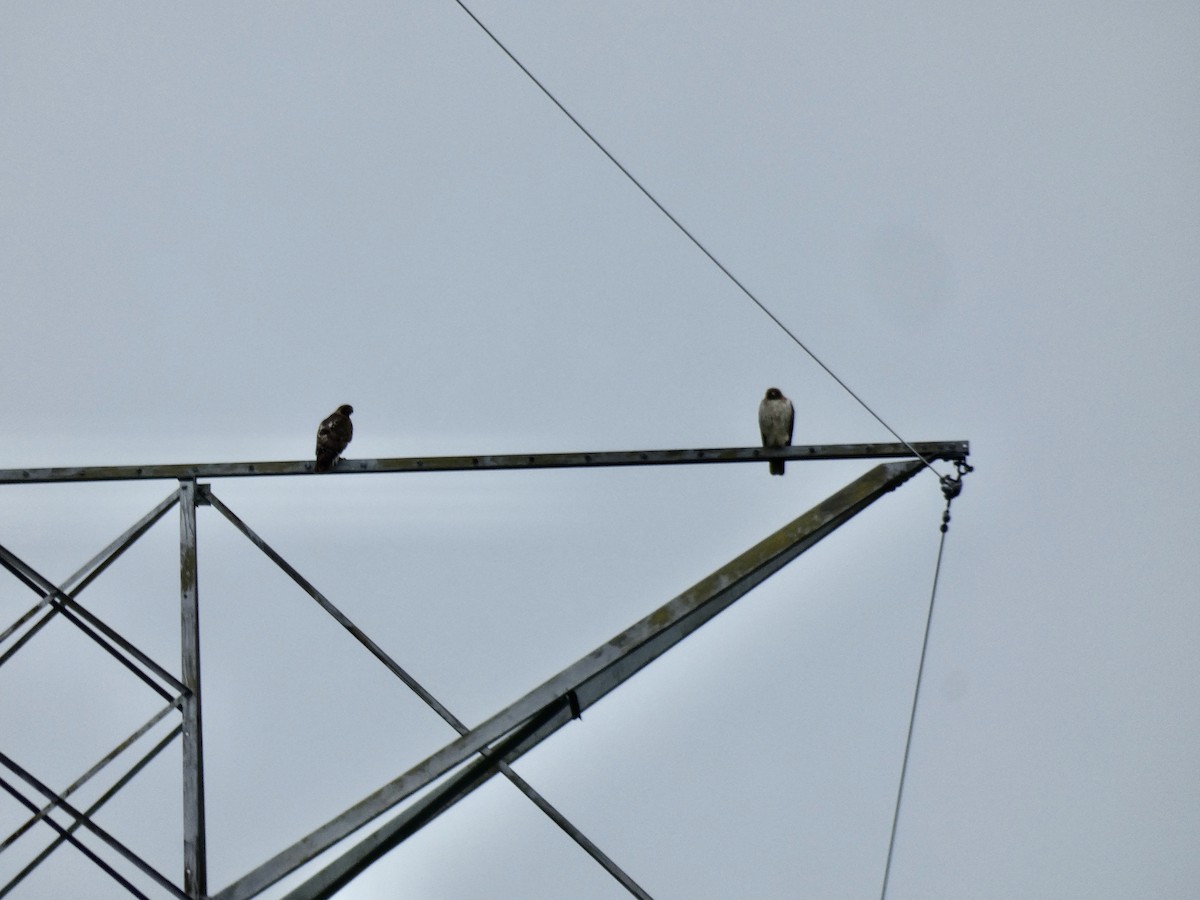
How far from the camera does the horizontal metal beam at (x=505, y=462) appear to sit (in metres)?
7.35

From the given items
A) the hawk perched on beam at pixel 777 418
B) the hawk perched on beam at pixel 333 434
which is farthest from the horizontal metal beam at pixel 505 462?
the hawk perched on beam at pixel 777 418

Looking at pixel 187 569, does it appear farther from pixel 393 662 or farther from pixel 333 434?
pixel 333 434

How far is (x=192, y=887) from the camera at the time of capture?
22.4 ft

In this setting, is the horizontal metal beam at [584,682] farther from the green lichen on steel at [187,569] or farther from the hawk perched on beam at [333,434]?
the hawk perched on beam at [333,434]

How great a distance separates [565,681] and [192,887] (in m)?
1.73

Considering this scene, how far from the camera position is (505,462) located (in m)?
7.45

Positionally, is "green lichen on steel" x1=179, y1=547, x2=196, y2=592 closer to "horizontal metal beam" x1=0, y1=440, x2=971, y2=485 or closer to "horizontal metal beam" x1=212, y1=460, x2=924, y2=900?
"horizontal metal beam" x1=0, y1=440, x2=971, y2=485

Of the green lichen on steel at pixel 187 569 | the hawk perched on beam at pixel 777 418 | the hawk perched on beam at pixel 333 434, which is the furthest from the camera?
the hawk perched on beam at pixel 777 418

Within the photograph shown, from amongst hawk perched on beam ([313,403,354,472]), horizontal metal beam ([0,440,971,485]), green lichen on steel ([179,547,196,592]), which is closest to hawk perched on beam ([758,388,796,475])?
hawk perched on beam ([313,403,354,472])

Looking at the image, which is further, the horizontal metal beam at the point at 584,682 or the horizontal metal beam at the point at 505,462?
the horizontal metal beam at the point at 505,462

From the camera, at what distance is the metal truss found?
262 inches

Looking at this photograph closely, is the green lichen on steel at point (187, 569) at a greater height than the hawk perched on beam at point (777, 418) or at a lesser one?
lesser

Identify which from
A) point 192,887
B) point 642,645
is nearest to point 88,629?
point 192,887

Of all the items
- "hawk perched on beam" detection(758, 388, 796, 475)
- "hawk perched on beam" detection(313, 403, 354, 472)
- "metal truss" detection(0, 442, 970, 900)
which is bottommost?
"metal truss" detection(0, 442, 970, 900)
